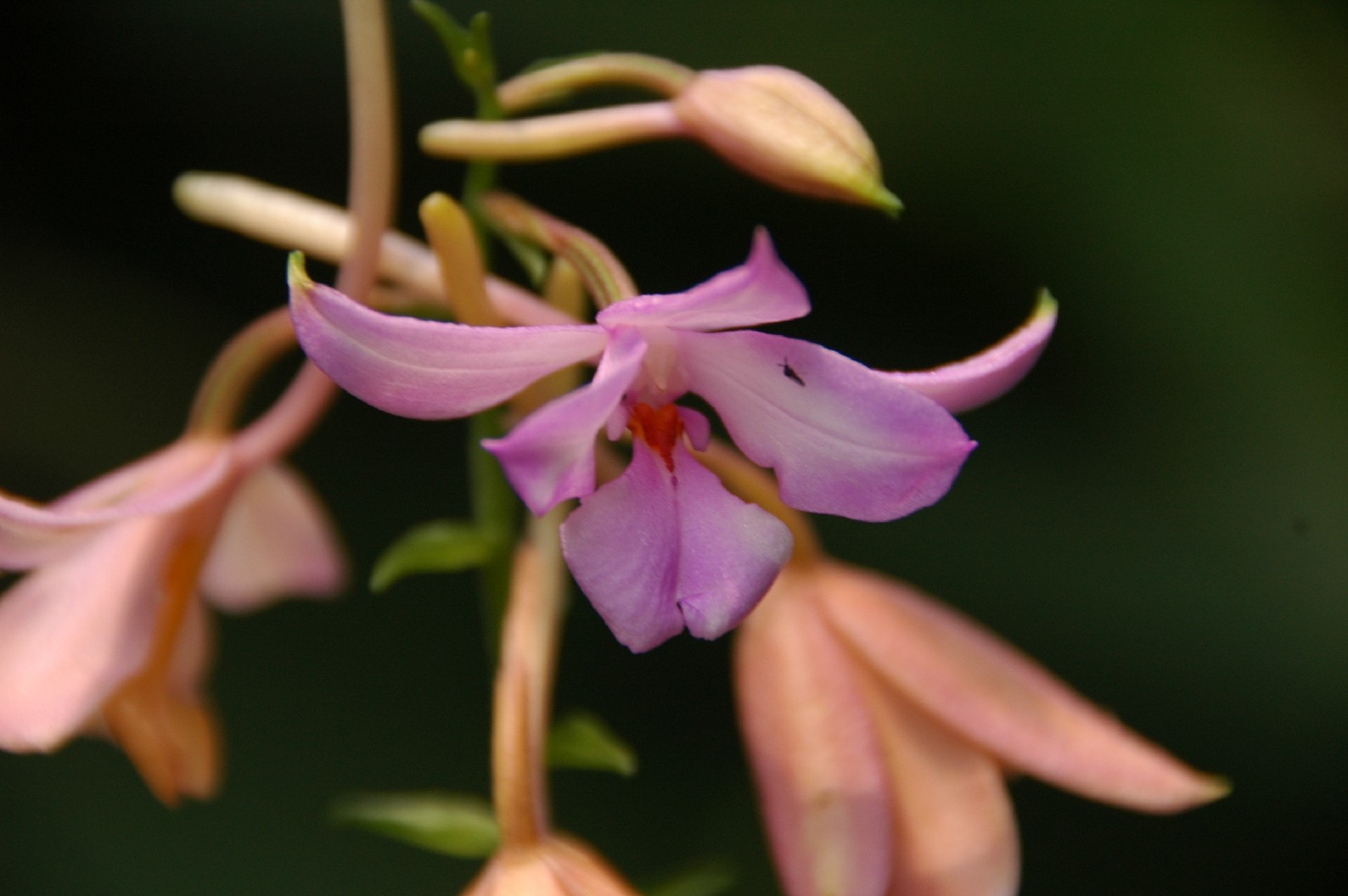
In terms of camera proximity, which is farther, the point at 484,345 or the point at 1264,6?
the point at 1264,6

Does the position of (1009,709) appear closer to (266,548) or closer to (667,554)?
(667,554)

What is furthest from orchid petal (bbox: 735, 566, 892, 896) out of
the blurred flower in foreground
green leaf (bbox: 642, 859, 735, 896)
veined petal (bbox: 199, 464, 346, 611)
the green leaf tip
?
veined petal (bbox: 199, 464, 346, 611)

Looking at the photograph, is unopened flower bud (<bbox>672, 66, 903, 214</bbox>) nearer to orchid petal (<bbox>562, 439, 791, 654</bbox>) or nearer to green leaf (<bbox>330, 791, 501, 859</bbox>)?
orchid petal (<bbox>562, 439, 791, 654</bbox>)

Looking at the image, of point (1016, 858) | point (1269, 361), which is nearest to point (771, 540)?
point (1016, 858)

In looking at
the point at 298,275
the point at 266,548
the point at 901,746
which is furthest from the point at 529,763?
the point at 266,548

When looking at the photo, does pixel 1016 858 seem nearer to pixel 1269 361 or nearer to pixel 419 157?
pixel 1269 361

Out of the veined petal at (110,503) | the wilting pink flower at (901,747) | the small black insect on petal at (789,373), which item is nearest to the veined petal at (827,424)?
the small black insect on petal at (789,373)
